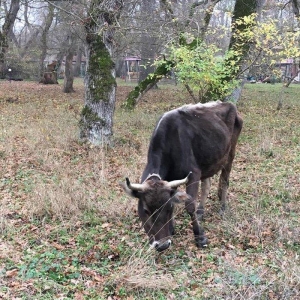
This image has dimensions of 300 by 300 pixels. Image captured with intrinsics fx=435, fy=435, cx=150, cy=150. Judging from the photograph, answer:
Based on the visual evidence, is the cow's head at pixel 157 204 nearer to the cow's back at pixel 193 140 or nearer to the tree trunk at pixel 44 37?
the cow's back at pixel 193 140

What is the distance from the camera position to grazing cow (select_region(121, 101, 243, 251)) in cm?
546

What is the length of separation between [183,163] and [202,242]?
3.76 feet

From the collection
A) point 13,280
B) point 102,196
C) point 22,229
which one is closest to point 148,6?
point 102,196

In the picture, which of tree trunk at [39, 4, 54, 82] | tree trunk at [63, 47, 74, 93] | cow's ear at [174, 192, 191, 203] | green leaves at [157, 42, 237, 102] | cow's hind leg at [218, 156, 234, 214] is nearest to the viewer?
cow's ear at [174, 192, 191, 203]

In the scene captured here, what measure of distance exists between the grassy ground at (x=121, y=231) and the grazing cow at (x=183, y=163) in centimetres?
32

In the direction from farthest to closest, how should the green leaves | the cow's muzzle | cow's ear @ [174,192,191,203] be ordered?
the green leaves, cow's ear @ [174,192,191,203], the cow's muzzle

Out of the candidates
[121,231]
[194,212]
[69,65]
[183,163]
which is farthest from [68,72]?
[194,212]

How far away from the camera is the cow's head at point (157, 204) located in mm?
5434

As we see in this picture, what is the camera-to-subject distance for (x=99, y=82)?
11203 millimetres

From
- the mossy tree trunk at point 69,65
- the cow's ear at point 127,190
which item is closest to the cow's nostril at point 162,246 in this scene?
the cow's ear at point 127,190

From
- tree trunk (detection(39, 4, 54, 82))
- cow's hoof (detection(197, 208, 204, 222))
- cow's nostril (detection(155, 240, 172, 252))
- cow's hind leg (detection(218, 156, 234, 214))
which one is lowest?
cow's hoof (detection(197, 208, 204, 222))

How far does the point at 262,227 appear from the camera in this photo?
20.8 ft

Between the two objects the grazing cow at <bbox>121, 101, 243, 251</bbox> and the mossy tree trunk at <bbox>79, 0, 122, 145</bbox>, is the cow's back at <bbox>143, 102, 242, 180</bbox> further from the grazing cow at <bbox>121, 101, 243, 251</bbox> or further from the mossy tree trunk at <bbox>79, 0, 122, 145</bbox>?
the mossy tree trunk at <bbox>79, 0, 122, 145</bbox>

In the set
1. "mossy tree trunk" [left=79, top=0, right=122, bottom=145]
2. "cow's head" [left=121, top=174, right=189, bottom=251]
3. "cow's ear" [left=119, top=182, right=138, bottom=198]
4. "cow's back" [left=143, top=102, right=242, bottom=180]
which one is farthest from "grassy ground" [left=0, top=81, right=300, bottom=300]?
"cow's back" [left=143, top=102, right=242, bottom=180]
